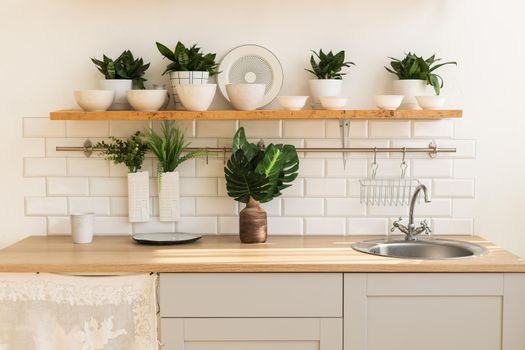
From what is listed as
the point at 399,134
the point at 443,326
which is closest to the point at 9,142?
the point at 399,134

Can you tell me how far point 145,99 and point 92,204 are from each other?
594mm

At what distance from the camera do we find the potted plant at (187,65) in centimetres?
345

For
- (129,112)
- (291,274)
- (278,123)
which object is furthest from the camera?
(278,123)

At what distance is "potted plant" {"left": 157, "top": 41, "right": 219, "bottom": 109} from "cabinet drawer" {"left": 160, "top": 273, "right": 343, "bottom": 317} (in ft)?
2.96

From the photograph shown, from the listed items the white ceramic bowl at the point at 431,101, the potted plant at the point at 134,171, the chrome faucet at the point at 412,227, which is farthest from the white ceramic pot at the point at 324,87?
the potted plant at the point at 134,171

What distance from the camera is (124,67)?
3.54 metres

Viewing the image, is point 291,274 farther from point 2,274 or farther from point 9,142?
point 9,142

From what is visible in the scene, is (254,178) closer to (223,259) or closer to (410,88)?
(223,259)

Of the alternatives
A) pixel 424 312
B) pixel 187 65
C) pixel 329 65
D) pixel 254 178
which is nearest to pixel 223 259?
pixel 254 178

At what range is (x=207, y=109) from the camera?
348 centimetres

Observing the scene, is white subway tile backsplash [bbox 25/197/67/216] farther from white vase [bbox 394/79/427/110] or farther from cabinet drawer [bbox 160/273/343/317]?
white vase [bbox 394/79/427/110]

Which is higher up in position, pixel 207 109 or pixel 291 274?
pixel 207 109

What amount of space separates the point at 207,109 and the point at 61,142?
0.71 meters

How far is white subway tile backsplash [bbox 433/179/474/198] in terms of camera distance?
3658 mm
